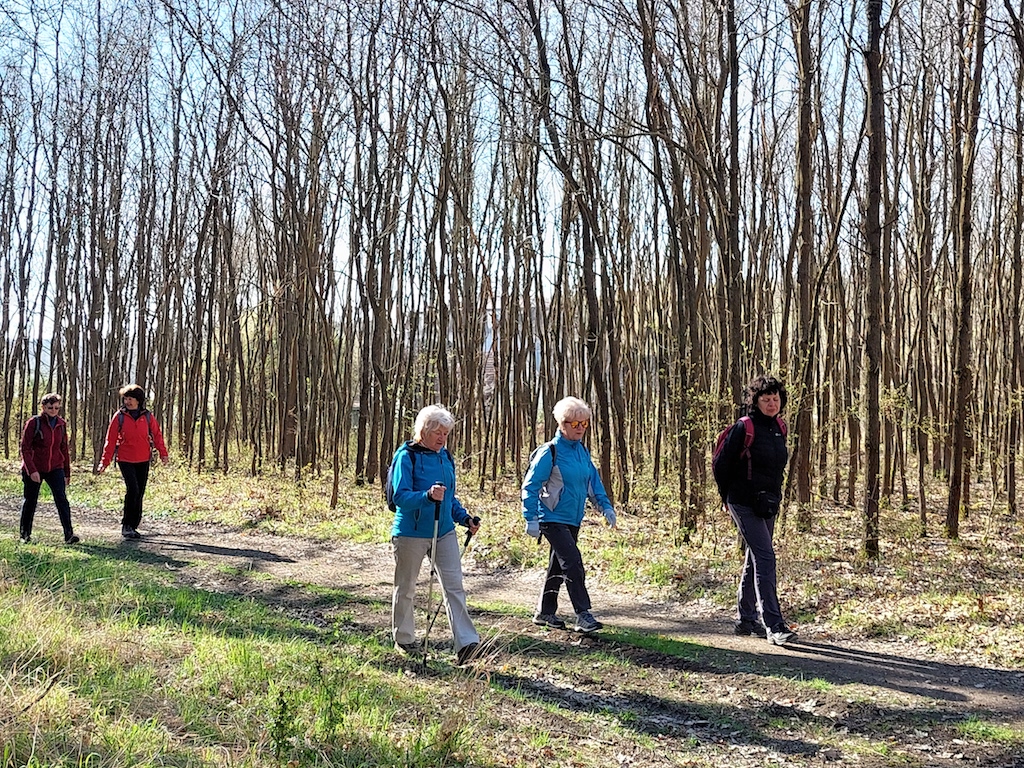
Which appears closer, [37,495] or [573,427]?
[573,427]

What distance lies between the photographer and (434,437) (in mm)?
5395

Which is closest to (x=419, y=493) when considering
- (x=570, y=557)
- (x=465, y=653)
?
(x=465, y=653)

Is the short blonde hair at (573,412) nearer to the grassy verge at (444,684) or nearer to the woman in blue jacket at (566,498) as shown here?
the woman in blue jacket at (566,498)

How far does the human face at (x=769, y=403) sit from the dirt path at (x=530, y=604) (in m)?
1.65

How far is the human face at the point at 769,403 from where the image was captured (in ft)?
20.3

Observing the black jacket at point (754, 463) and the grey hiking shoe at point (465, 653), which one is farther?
the black jacket at point (754, 463)

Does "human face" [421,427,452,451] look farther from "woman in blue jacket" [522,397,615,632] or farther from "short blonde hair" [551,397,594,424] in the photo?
"short blonde hair" [551,397,594,424]

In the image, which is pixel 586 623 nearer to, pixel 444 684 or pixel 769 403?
pixel 444 684

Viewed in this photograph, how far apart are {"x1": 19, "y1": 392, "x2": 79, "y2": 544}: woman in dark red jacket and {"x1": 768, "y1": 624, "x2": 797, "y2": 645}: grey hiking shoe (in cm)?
723

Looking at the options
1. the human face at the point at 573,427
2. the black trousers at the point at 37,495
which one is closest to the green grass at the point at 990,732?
the human face at the point at 573,427

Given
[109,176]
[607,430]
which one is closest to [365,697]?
[607,430]

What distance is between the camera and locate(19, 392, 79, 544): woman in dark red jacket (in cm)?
909

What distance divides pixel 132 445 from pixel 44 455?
1044 mm

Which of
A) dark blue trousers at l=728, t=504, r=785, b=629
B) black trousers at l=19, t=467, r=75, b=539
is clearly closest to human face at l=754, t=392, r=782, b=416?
dark blue trousers at l=728, t=504, r=785, b=629
